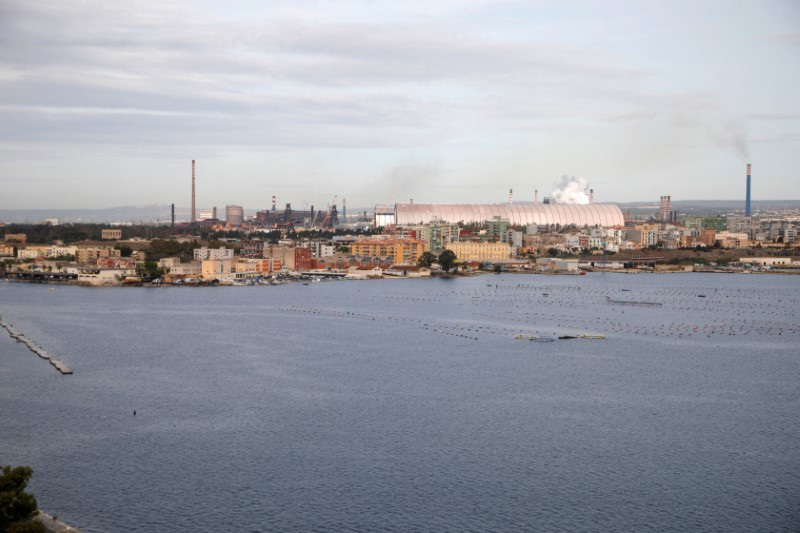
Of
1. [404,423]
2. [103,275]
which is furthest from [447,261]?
[404,423]

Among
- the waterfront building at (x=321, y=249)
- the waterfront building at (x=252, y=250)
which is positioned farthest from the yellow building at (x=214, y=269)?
the waterfront building at (x=321, y=249)

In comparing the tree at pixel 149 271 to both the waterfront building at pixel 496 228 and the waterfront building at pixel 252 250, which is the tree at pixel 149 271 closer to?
the waterfront building at pixel 252 250

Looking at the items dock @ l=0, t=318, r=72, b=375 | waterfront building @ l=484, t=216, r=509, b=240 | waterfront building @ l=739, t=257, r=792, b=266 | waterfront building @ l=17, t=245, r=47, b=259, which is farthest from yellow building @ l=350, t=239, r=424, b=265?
dock @ l=0, t=318, r=72, b=375

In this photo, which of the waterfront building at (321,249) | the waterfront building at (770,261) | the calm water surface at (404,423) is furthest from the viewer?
the waterfront building at (770,261)

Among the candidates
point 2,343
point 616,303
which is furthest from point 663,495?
point 616,303

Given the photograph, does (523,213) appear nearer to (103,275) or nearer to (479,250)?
(479,250)

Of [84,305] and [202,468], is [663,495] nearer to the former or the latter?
[202,468]

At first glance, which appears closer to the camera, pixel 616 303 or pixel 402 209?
pixel 616 303
